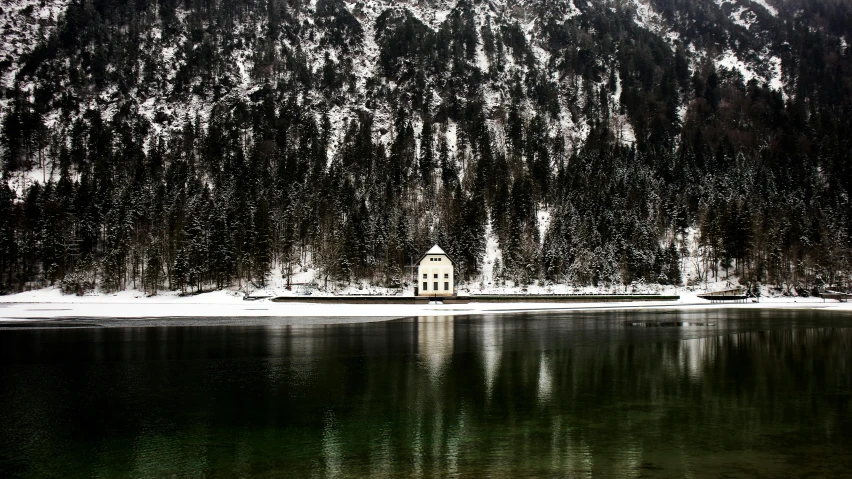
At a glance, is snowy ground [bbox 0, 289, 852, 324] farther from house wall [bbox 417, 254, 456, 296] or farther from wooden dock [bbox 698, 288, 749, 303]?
house wall [bbox 417, 254, 456, 296]

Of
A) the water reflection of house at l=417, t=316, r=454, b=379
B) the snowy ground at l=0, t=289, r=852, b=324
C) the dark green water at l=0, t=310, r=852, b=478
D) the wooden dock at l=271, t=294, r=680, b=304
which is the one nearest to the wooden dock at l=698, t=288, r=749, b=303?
the snowy ground at l=0, t=289, r=852, b=324

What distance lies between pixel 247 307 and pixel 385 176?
241ft

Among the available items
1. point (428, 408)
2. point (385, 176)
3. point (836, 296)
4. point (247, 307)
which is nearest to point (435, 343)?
point (428, 408)

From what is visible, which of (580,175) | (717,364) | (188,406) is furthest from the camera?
(580,175)

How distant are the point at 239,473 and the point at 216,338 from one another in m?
26.0

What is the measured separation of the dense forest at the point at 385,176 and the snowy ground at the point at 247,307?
22.6ft

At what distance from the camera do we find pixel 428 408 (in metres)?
17.2

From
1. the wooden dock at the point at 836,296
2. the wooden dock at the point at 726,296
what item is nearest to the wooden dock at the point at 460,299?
the wooden dock at the point at 726,296

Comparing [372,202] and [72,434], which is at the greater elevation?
[372,202]

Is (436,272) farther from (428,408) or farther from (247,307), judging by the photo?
(428,408)

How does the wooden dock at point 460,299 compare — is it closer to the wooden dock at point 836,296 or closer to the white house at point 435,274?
the white house at point 435,274

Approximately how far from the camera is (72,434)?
14797mm

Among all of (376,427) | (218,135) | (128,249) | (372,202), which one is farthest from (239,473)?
(218,135)

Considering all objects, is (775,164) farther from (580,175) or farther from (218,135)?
(218,135)
